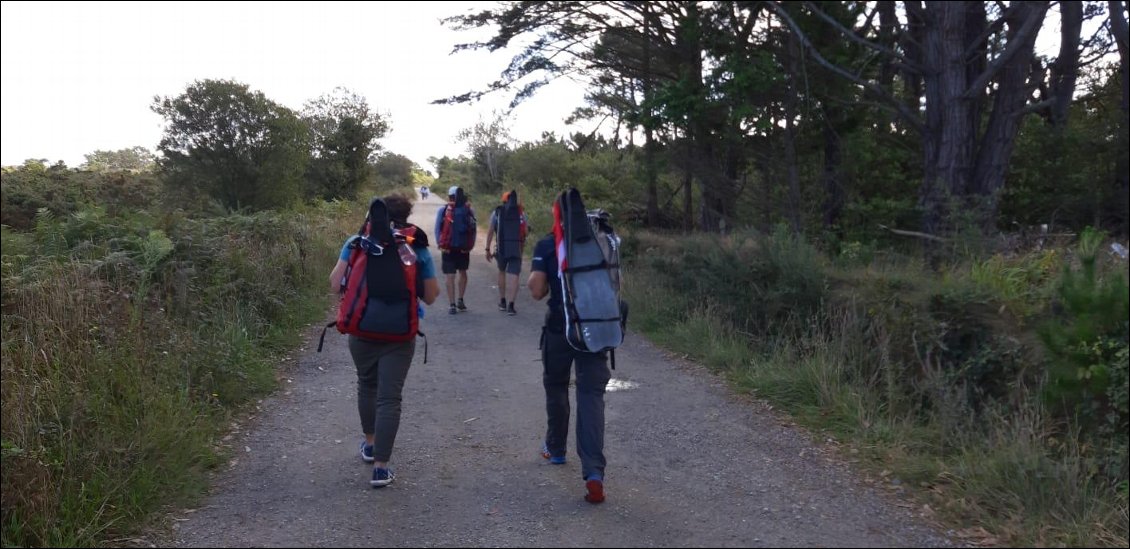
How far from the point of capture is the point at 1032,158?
17.1m

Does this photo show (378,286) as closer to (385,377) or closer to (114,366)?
(385,377)

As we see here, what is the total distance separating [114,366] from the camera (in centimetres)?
558

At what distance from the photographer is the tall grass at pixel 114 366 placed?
4.43m

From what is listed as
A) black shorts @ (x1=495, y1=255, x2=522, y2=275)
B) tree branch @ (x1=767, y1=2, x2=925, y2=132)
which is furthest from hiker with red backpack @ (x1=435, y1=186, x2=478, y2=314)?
tree branch @ (x1=767, y1=2, x2=925, y2=132)

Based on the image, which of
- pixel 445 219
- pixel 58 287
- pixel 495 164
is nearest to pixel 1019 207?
pixel 445 219

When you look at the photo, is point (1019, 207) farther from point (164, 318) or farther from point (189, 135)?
point (189, 135)

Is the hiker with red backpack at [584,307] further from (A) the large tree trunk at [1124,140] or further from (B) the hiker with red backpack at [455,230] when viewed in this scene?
(A) the large tree trunk at [1124,140]

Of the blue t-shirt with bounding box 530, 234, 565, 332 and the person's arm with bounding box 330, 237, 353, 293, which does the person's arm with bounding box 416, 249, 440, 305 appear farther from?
the blue t-shirt with bounding box 530, 234, 565, 332

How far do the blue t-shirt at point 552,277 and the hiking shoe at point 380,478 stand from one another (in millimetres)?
1364

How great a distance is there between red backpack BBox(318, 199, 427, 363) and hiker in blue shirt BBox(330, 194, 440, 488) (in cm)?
11

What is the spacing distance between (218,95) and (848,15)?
1343cm

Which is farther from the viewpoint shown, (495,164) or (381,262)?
(495,164)

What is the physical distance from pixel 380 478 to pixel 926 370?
404 centimetres

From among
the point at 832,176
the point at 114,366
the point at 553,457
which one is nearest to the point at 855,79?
the point at 832,176
